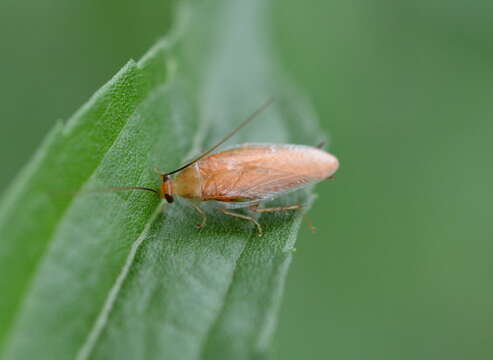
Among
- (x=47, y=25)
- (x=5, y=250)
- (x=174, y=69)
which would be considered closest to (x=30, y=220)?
(x=5, y=250)

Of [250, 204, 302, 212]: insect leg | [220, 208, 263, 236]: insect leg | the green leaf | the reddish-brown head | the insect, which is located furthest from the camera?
the insect

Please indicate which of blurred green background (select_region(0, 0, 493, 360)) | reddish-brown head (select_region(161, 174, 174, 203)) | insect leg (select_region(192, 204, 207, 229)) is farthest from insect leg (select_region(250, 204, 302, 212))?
blurred green background (select_region(0, 0, 493, 360))

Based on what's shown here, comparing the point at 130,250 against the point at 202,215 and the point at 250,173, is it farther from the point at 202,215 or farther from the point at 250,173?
the point at 250,173

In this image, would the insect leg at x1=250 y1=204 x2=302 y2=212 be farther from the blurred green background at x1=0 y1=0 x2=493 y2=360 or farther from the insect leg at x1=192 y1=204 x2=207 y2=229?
the blurred green background at x1=0 y1=0 x2=493 y2=360

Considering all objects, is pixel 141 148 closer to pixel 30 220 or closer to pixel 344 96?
pixel 30 220

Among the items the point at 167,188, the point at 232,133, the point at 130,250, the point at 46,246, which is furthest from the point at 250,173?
the point at 46,246

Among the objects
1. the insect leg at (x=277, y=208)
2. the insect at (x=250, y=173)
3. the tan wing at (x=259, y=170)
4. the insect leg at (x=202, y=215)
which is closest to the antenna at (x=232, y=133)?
the insect at (x=250, y=173)
